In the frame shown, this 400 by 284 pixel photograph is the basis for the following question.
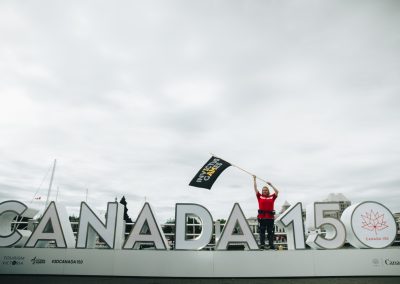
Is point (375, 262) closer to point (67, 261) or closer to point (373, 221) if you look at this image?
point (373, 221)

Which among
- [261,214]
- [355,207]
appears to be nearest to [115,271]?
[261,214]

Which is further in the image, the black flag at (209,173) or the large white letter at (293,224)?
the black flag at (209,173)

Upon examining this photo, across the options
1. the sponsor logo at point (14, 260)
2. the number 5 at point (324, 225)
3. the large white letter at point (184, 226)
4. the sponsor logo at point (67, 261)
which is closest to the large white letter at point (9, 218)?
the sponsor logo at point (14, 260)

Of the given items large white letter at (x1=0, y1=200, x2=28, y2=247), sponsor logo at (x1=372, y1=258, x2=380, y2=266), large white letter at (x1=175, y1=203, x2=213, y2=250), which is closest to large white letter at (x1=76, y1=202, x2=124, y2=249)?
large white letter at (x1=175, y1=203, x2=213, y2=250)

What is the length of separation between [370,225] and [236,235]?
4.71 meters

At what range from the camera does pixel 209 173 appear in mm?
11758

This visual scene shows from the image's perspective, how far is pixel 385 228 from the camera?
390 inches

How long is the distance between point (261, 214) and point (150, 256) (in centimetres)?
426

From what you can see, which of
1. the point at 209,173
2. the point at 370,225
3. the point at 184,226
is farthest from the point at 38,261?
the point at 370,225

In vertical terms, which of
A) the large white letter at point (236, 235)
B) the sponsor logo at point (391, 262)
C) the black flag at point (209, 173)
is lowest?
the sponsor logo at point (391, 262)

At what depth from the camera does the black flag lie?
457 inches

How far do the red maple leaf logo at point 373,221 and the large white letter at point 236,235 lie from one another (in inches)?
156

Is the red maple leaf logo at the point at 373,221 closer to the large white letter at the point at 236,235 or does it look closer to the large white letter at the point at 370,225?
the large white letter at the point at 370,225

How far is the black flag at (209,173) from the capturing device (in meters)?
11.6
